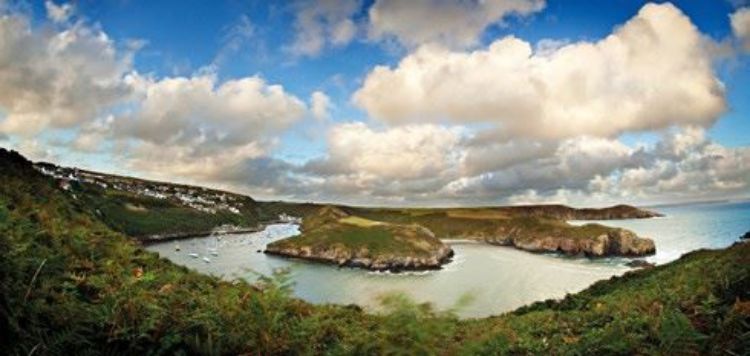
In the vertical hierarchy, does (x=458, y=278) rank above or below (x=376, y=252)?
below

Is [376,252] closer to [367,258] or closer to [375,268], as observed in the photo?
[367,258]

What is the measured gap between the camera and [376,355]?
5.30 m

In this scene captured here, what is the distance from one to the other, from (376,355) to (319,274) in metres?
153

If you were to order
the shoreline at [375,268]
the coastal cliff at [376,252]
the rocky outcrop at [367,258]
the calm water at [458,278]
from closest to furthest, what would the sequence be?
the calm water at [458,278], the shoreline at [375,268], the rocky outcrop at [367,258], the coastal cliff at [376,252]

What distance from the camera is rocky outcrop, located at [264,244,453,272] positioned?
589 feet

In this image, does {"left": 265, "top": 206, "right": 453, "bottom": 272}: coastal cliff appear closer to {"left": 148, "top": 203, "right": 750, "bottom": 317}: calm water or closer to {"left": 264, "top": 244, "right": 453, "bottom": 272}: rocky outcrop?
{"left": 264, "top": 244, "right": 453, "bottom": 272}: rocky outcrop

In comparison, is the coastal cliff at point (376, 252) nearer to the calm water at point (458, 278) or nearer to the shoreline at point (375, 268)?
the shoreline at point (375, 268)

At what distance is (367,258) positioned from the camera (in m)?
184

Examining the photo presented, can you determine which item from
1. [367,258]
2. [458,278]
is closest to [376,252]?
[367,258]

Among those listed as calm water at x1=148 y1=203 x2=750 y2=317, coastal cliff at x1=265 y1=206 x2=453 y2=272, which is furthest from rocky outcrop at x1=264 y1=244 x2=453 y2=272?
calm water at x1=148 y1=203 x2=750 y2=317

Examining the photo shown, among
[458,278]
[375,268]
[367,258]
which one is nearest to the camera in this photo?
[458,278]

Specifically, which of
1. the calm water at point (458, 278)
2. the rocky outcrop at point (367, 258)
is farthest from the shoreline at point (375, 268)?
the calm water at point (458, 278)

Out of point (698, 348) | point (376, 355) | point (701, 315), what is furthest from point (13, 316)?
point (701, 315)

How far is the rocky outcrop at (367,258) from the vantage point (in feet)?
589
